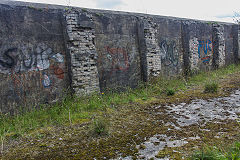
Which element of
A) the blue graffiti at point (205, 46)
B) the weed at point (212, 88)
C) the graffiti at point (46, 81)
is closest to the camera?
the graffiti at point (46, 81)

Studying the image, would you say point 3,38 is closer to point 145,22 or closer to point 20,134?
point 20,134

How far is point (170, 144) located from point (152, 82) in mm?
4423

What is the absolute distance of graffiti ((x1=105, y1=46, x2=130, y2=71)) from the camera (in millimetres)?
6505

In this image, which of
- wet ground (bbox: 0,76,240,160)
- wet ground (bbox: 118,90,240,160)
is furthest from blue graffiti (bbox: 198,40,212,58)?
wet ground (bbox: 0,76,240,160)

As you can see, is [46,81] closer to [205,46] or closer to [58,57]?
[58,57]

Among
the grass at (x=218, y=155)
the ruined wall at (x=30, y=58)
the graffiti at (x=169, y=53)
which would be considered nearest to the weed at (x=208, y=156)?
the grass at (x=218, y=155)

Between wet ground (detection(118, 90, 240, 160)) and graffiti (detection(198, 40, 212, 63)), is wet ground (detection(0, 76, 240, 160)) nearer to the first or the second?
wet ground (detection(118, 90, 240, 160))

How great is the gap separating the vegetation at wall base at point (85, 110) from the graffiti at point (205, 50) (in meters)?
3.23

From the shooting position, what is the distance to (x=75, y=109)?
4910 millimetres

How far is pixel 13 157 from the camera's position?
9.59 feet

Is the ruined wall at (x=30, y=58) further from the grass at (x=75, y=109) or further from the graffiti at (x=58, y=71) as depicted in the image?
the grass at (x=75, y=109)

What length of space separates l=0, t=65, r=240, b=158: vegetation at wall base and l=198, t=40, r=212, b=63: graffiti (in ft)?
10.6

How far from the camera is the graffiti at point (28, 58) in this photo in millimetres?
4551

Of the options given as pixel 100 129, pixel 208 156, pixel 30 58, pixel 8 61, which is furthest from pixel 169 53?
pixel 208 156
